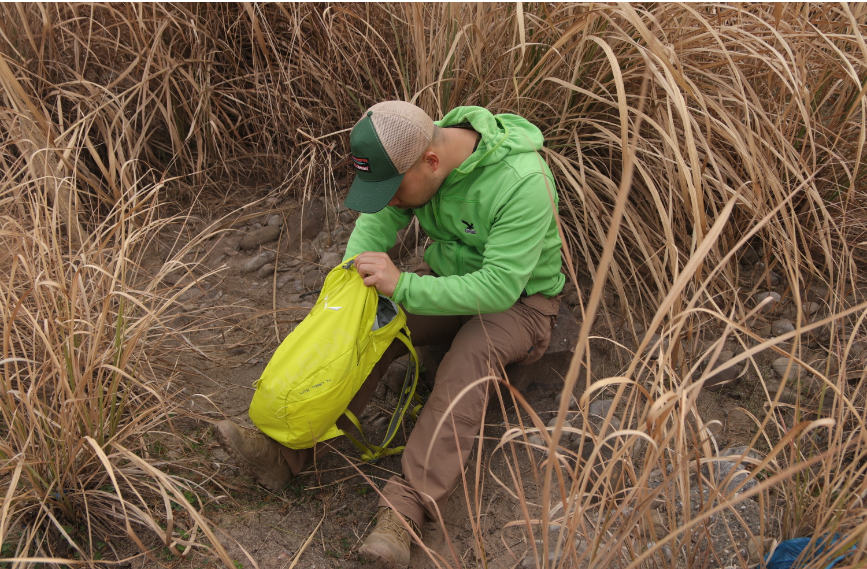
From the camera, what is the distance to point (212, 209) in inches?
123

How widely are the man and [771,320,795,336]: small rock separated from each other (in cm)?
109

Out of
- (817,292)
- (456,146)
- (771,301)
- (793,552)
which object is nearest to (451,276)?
(456,146)

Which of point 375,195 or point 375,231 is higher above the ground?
point 375,195

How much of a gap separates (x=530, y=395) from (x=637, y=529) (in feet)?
3.17

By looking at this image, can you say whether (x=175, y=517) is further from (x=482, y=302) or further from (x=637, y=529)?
(x=637, y=529)

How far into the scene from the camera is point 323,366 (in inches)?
73.0

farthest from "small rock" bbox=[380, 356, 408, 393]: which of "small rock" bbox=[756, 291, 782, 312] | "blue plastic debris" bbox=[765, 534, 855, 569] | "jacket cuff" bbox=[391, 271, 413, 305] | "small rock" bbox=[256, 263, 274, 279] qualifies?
"small rock" bbox=[756, 291, 782, 312]

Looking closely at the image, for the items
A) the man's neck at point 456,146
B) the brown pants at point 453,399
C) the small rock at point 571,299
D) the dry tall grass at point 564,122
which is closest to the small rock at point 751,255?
the dry tall grass at point 564,122

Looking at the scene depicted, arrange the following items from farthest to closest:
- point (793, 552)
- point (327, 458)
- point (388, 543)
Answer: point (327, 458) → point (388, 543) → point (793, 552)

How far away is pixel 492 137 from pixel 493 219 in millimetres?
253

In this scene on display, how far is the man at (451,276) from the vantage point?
5.99ft

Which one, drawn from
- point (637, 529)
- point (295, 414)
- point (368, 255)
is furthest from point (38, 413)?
point (637, 529)

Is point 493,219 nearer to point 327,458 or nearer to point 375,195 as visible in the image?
point 375,195

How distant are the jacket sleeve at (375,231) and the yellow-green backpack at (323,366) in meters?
0.20
